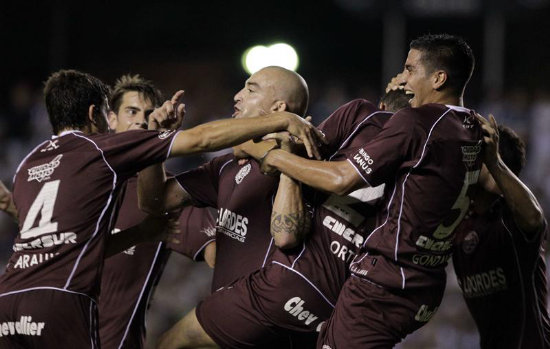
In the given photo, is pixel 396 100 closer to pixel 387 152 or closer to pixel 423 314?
pixel 387 152

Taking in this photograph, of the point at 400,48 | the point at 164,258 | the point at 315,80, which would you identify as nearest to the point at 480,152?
the point at 164,258

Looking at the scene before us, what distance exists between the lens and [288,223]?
16.0 feet

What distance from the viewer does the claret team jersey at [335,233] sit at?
5.05 m

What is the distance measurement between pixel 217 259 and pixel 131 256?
92 cm

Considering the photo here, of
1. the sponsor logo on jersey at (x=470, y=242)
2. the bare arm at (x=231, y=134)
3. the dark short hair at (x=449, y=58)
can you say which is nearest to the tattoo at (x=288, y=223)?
the bare arm at (x=231, y=134)

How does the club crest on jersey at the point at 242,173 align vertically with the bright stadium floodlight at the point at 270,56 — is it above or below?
above

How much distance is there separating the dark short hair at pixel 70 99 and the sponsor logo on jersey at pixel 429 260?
2.07 meters

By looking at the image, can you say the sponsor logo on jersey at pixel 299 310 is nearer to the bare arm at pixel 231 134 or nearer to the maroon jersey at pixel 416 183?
the maroon jersey at pixel 416 183

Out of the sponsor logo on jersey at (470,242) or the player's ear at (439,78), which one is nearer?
the player's ear at (439,78)

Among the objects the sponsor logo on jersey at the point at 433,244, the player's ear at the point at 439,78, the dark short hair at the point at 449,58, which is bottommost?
the sponsor logo on jersey at the point at 433,244

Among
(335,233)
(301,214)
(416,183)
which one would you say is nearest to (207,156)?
(335,233)

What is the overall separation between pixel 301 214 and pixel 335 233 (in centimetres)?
27

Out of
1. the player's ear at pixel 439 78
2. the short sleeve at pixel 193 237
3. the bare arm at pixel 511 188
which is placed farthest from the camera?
the short sleeve at pixel 193 237

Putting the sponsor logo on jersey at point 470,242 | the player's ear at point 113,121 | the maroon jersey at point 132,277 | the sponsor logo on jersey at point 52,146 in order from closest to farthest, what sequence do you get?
the sponsor logo on jersey at point 52,146
the sponsor logo on jersey at point 470,242
the maroon jersey at point 132,277
the player's ear at point 113,121
